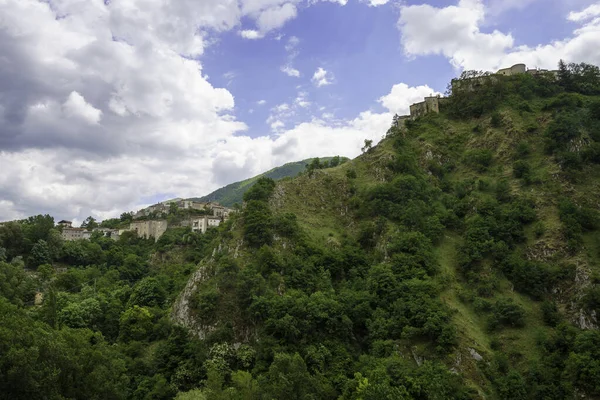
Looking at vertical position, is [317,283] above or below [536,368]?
above

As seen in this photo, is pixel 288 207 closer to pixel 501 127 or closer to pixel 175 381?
pixel 175 381

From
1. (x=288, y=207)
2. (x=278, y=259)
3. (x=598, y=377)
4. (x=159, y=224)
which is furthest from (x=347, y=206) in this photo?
(x=159, y=224)

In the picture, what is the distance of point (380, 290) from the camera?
47156 mm

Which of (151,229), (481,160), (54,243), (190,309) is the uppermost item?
(481,160)

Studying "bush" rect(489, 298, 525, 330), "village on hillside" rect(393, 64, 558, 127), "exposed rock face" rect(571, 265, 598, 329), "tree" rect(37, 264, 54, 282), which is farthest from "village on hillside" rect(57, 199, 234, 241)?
"exposed rock face" rect(571, 265, 598, 329)

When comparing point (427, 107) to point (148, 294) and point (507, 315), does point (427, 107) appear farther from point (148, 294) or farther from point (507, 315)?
point (148, 294)

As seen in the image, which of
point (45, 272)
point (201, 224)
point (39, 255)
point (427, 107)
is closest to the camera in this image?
point (45, 272)

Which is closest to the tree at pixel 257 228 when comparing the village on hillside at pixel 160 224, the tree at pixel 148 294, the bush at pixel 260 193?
the bush at pixel 260 193

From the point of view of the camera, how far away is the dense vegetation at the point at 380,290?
34500 mm

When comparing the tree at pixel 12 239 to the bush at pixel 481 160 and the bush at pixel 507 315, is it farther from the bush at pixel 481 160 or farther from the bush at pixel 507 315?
the bush at pixel 481 160

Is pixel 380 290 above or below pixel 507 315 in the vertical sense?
above

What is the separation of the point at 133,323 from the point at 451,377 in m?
38.9

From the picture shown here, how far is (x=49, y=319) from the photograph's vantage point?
43.6 meters

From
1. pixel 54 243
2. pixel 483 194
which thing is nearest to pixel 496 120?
pixel 483 194
